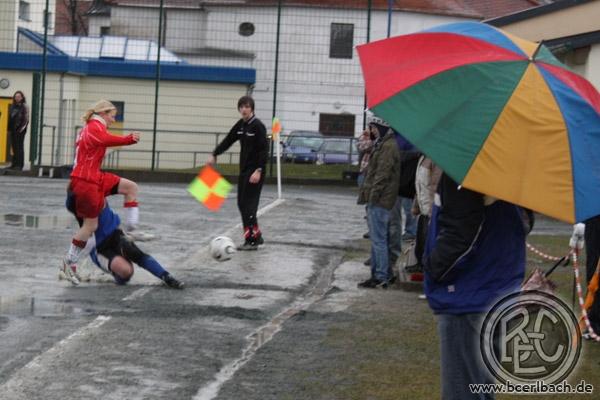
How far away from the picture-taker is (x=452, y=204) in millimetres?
5293

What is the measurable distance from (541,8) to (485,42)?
65.7ft

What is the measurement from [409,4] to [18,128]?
29236 millimetres

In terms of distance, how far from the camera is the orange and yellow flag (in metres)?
14.1

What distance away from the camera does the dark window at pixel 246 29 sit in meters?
31.2

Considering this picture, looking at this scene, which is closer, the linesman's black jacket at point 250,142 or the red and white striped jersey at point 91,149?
the red and white striped jersey at point 91,149

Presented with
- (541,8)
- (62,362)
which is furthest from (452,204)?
(541,8)

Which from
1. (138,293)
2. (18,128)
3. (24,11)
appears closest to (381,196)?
(138,293)

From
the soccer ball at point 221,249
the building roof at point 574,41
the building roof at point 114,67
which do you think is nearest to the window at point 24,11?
the building roof at point 114,67

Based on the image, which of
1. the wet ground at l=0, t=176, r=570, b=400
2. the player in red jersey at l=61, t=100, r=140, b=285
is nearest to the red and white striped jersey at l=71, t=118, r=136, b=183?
the player in red jersey at l=61, t=100, r=140, b=285

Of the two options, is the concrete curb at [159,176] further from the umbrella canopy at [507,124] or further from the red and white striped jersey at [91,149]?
the umbrella canopy at [507,124]

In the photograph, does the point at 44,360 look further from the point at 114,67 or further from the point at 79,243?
the point at 114,67

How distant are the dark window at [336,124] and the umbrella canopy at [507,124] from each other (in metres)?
26.3

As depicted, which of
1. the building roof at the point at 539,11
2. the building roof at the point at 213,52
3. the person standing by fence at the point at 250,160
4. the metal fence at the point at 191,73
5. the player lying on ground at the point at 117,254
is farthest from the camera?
the building roof at the point at 213,52

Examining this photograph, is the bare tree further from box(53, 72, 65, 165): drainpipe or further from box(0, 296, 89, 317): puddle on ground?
box(0, 296, 89, 317): puddle on ground
